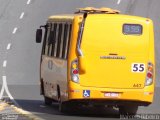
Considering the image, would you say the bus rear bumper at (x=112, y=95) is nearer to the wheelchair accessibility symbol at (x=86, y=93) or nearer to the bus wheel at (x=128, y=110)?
the wheelchair accessibility symbol at (x=86, y=93)

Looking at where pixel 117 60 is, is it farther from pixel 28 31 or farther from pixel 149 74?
pixel 28 31

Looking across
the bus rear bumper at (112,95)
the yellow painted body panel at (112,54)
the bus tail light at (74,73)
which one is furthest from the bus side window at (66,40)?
the bus rear bumper at (112,95)

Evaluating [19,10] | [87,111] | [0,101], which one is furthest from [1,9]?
[87,111]

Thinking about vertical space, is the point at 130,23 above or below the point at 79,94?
above

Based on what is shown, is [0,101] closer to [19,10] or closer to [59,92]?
[59,92]

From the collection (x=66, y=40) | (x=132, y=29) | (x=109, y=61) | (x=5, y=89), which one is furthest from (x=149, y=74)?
(x=5, y=89)

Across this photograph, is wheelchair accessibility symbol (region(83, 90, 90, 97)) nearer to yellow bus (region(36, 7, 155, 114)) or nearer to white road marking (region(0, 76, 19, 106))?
yellow bus (region(36, 7, 155, 114))

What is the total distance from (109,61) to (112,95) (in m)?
0.93

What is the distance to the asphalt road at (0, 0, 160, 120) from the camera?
118ft

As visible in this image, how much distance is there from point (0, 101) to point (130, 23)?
6817 mm

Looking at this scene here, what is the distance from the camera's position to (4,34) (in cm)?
4666

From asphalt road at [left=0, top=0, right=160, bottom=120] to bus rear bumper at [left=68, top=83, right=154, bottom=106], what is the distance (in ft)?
22.5

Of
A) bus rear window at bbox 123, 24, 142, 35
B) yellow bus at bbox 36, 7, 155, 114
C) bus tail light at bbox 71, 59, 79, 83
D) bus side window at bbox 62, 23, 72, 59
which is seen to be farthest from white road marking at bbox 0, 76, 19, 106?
bus rear window at bbox 123, 24, 142, 35

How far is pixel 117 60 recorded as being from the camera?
70.6ft
